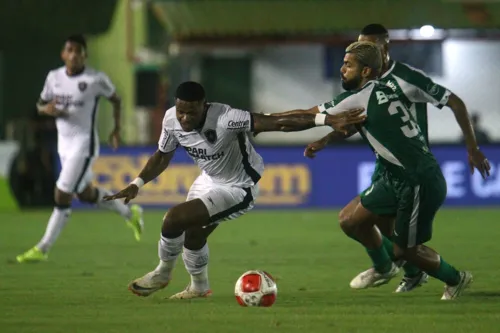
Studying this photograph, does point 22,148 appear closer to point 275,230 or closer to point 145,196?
point 145,196

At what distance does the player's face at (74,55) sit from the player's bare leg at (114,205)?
1432mm

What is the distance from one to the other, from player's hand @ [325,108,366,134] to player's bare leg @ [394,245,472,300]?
106 cm

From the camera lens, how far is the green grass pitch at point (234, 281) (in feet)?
27.3

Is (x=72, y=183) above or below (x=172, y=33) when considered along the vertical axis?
below

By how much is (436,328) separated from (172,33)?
69.7ft

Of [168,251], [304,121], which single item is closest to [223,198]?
[168,251]

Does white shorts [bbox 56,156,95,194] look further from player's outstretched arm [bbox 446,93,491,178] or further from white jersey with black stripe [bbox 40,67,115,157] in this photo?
player's outstretched arm [bbox 446,93,491,178]

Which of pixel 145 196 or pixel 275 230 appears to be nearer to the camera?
pixel 275 230

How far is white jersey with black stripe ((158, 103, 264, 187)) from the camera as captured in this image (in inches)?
383

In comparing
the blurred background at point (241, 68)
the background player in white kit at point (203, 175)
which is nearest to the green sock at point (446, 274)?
the background player in white kit at point (203, 175)

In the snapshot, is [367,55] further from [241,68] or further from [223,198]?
[241,68]

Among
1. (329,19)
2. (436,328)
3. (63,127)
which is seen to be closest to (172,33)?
(329,19)

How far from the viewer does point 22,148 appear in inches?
874

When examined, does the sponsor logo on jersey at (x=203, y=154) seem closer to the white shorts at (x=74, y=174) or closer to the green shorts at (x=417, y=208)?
the green shorts at (x=417, y=208)
